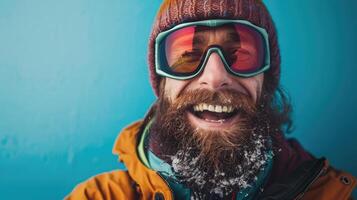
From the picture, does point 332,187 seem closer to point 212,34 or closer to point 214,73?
point 214,73

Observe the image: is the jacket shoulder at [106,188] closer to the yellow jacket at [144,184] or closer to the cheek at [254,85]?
the yellow jacket at [144,184]

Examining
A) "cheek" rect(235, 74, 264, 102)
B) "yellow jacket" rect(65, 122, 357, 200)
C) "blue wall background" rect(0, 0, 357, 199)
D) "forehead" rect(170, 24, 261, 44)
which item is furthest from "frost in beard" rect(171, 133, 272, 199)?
"forehead" rect(170, 24, 261, 44)

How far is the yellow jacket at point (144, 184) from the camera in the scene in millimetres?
1857

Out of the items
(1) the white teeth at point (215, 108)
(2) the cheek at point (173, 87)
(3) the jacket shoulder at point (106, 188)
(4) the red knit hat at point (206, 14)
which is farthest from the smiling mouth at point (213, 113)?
(3) the jacket shoulder at point (106, 188)

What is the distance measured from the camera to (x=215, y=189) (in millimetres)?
1884

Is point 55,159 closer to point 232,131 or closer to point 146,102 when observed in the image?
point 146,102

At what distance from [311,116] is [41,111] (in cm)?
140

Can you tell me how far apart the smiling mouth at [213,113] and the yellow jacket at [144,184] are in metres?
0.31

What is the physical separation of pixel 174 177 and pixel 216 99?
408 millimetres

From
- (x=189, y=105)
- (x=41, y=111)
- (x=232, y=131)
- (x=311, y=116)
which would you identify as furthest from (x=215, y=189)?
(x=41, y=111)

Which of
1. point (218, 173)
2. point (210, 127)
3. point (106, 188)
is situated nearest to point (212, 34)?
point (210, 127)

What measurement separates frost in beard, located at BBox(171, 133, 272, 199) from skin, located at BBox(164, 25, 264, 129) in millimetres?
152

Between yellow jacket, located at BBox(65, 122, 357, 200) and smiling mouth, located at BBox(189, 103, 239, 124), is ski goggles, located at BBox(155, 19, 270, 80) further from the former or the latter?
yellow jacket, located at BBox(65, 122, 357, 200)

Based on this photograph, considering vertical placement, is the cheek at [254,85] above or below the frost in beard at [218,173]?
above
